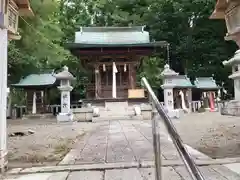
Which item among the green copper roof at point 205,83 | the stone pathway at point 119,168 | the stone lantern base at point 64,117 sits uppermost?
the green copper roof at point 205,83

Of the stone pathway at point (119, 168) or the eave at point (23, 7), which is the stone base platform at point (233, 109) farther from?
the eave at point (23, 7)

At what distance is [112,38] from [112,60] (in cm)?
228

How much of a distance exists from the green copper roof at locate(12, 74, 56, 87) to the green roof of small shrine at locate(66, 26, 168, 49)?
4.38 meters

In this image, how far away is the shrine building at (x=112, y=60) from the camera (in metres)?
20.8

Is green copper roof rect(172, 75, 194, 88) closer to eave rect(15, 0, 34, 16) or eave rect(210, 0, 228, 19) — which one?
eave rect(210, 0, 228, 19)

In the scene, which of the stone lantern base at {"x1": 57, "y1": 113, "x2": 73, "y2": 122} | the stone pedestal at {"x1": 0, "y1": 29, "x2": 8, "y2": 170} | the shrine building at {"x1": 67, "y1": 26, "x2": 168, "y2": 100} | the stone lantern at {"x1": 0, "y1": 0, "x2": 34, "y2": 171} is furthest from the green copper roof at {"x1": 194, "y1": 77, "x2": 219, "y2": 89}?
the stone pedestal at {"x1": 0, "y1": 29, "x2": 8, "y2": 170}

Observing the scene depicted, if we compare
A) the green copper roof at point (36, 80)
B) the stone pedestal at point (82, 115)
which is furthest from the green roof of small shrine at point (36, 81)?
the stone pedestal at point (82, 115)

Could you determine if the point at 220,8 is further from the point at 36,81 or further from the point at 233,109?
the point at 36,81

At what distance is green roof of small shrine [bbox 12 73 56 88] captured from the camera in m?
23.7

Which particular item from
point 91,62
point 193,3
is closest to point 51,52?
point 91,62

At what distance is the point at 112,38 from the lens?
75.7 feet

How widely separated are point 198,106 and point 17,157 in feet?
78.5

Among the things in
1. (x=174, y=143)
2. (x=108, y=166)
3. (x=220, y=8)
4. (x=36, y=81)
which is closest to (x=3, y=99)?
(x=108, y=166)

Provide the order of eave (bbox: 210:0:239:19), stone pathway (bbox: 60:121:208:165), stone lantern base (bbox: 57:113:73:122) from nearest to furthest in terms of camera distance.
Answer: stone pathway (bbox: 60:121:208:165) < eave (bbox: 210:0:239:19) < stone lantern base (bbox: 57:113:73:122)
